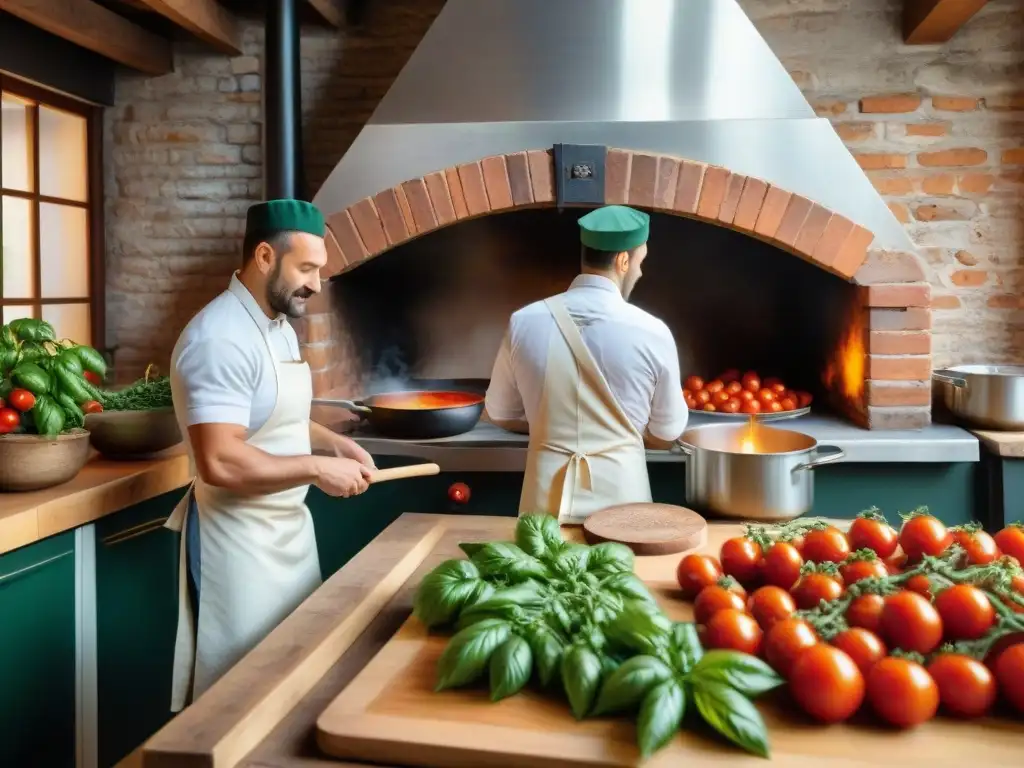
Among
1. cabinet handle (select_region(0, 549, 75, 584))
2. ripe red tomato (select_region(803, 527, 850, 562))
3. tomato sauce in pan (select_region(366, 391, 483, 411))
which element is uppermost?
tomato sauce in pan (select_region(366, 391, 483, 411))

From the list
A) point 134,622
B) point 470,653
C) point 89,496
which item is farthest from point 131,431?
point 470,653

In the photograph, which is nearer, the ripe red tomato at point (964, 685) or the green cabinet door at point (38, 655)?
the ripe red tomato at point (964, 685)

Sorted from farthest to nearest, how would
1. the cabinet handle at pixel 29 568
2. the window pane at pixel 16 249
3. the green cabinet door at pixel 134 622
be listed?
the window pane at pixel 16 249 < the green cabinet door at pixel 134 622 < the cabinet handle at pixel 29 568

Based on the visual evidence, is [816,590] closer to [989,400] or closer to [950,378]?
[989,400]

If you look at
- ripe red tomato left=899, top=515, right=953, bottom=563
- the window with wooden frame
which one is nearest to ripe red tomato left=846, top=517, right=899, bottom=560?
ripe red tomato left=899, top=515, right=953, bottom=563

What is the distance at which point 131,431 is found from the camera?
2.78 metres

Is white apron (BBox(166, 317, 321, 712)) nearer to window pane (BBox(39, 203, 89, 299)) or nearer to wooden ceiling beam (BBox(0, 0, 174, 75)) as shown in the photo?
wooden ceiling beam (BBox(0, 0, 174, 75))

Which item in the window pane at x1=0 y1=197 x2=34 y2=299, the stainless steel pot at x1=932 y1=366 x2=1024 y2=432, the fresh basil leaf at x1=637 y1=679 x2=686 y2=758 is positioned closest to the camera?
the fresh basil leaf at x1=637 y1=679 x2=686 y2=758

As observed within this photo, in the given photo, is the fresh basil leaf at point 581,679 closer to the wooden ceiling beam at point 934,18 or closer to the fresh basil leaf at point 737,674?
the fresh basil leaf at point 737,674

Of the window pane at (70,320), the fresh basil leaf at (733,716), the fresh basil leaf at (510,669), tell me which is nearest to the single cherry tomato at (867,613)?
the fresh basil leaf at (733,716)

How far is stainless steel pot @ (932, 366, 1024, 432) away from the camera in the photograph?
3.01 metres

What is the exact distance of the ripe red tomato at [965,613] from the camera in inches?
47.3

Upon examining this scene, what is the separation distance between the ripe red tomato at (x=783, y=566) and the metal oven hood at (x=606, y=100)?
1.94 metres

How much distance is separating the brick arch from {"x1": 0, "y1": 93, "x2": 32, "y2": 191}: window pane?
4.63 ft
